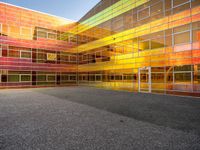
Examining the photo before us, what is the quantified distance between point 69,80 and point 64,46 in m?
8.13

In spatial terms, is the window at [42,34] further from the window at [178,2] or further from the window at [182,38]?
the window at [182,38]

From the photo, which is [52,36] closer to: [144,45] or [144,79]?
[144,45]

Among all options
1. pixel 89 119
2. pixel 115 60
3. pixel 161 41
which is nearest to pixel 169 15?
pixel 161 41

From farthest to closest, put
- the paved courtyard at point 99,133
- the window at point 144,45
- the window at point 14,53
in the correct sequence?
the window at point 14,53
the window at point 144,45
the paved courtyard at point 99,133

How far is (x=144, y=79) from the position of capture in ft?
63.2

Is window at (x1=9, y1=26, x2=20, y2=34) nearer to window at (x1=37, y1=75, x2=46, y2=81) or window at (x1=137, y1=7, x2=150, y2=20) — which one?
window at (x1=37, y1=75, x2=46, y2=81)

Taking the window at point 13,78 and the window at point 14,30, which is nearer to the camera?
the window at point 13,78

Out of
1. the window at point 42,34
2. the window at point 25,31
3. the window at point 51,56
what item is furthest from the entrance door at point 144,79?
the window at point 25,31

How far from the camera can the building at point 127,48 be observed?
609 inches

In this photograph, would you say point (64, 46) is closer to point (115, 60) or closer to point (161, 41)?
point (115, 60)

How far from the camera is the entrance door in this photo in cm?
1859

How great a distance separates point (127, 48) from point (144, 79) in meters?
5.73

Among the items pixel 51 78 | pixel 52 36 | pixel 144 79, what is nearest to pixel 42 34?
pixel 52 36

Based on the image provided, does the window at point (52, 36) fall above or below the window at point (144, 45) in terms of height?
above
